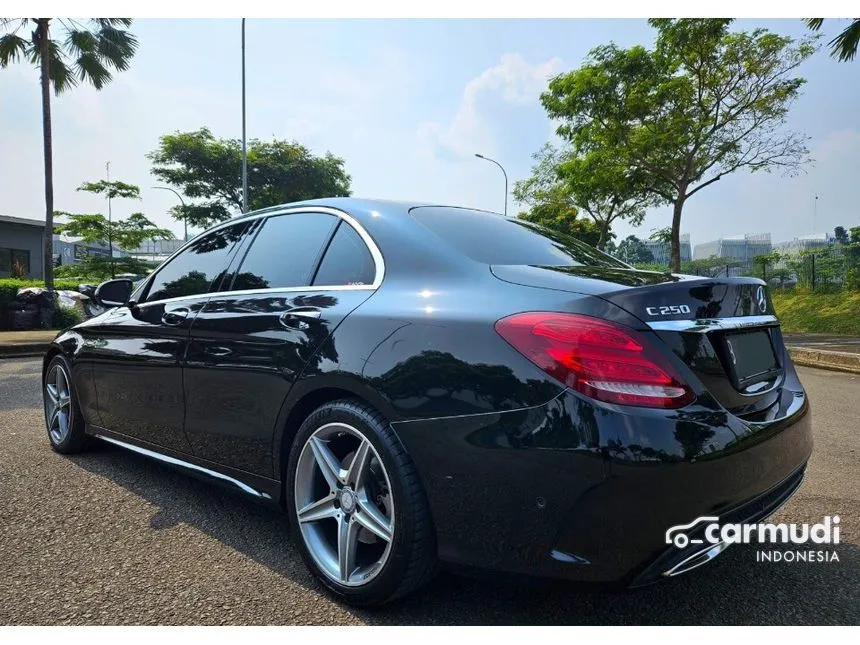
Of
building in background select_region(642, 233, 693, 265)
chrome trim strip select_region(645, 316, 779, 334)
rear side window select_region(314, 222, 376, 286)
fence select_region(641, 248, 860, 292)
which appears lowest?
chrome trim strip select_region(645, 316, 779, 334)

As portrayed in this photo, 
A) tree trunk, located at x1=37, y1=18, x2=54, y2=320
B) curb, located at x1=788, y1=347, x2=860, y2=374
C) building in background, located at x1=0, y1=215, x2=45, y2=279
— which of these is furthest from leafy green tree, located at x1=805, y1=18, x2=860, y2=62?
building in background, located at x1=0, y1=215, x2=45, y2=279

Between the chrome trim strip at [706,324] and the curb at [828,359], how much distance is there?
8.01m

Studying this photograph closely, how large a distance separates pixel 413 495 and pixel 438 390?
0.34m

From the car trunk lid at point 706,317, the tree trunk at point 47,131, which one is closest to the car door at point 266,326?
the car trunk lid at point 706,317

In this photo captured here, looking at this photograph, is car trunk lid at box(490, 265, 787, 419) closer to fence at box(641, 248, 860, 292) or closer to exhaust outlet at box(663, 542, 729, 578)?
exhaust outlet at box(663, 542, 729, 578)

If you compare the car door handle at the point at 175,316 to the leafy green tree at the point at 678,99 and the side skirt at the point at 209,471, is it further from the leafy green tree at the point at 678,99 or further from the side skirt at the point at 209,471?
the leafy green tree at the point at 678,99

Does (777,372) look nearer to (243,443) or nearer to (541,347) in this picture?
(541,347)

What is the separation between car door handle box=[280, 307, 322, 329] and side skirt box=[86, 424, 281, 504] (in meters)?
0.63

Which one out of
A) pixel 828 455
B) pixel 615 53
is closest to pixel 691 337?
pixel 828 455

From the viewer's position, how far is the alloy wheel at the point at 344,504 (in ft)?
6.79

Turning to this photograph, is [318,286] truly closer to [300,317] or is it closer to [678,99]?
[300,317]

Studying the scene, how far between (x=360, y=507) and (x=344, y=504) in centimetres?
9

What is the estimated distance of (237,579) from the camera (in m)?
2.30

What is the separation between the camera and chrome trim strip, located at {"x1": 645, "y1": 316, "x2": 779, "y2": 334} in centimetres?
178
